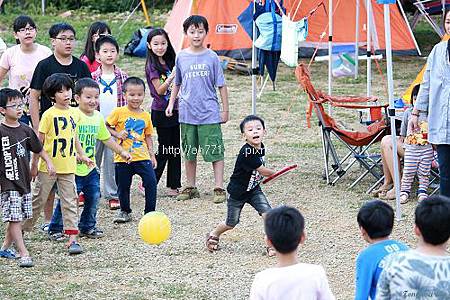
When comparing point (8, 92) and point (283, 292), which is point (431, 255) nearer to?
point (283, 292)

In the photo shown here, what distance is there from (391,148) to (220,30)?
287 inches

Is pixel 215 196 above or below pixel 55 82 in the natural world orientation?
below

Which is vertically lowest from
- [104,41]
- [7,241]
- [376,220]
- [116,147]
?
[7,241]

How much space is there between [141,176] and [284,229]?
3.80m

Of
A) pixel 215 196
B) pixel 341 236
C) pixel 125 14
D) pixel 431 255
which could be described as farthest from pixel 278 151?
pixel 125 14

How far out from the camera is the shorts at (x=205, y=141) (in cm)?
775

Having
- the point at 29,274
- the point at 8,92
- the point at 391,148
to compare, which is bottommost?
the point at 29,274

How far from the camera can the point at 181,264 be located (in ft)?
20.1

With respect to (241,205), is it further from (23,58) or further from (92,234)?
(23,58)

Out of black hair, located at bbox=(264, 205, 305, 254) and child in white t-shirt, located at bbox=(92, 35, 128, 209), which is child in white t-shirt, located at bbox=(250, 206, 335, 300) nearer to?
black hair, located at bbox=(264, 205, 305, 254)

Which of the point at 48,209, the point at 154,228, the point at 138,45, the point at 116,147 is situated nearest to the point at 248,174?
the point at 154,228

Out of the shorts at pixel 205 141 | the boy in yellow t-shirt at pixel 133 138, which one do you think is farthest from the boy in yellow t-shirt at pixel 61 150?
the shorts at pixel 205 141

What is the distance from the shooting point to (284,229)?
3.42 m

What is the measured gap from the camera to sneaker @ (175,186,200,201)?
25.9 feet
